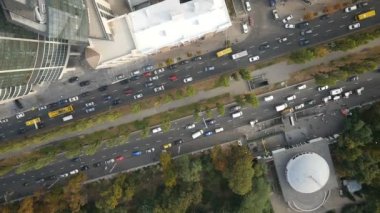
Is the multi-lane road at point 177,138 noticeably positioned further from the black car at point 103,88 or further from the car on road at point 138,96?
the black car at point 103,88

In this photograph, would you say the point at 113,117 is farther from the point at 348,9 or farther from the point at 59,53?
the point at 348,9

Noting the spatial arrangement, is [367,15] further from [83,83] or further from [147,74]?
[83,83]

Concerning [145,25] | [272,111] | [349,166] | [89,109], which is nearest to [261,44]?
[272,111]

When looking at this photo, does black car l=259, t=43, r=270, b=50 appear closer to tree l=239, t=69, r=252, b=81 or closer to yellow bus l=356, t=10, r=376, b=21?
tree l=239, t=69, r=252, b=81

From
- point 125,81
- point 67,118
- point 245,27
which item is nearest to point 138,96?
point 125,81

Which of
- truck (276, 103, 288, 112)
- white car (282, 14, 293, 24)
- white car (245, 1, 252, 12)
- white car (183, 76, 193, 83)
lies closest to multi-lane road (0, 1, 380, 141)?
white car (183, 76, 193, 83)

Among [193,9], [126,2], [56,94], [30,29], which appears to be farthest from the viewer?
[56,94]
